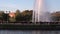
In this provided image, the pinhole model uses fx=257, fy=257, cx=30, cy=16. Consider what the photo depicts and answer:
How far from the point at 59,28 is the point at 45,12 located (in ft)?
14.8

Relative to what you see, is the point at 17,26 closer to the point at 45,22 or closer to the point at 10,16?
the point at 45,22

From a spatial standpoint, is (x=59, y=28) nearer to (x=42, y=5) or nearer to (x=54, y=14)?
(x=42, y=5)

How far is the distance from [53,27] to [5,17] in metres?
19.0

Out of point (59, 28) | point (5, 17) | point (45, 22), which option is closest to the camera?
point (59, 28)

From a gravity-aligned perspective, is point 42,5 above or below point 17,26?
above

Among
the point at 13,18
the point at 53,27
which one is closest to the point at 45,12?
the point at 53,27

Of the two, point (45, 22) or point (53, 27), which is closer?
point (53, 27)

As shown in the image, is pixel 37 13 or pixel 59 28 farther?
pixel 37 13

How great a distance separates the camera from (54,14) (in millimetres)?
53438

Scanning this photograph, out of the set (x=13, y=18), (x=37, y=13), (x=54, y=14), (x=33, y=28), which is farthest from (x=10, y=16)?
(x=33, y=28)

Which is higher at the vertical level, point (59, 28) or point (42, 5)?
point (42, 5)

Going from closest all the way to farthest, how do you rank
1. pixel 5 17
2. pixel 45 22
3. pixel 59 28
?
pixel 59 28 < pixel 45 22 < pixel 5 17

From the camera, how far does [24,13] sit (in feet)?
176

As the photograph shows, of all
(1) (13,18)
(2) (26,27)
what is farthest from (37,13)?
(1) (13,18)
